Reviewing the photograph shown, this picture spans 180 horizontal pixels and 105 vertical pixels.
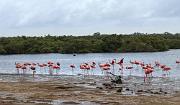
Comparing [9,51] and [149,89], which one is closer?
[149,89]

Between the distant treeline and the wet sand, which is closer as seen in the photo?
the wet sand

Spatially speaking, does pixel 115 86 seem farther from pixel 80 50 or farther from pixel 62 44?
pixel 62 44

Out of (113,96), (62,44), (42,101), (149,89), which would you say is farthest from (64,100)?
(62,44)

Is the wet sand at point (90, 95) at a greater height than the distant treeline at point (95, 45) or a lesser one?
lesser

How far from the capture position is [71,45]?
131 meters

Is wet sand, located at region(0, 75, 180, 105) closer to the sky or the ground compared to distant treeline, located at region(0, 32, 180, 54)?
closer to the ground

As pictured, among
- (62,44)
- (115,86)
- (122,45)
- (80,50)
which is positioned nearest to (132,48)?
(122,45)

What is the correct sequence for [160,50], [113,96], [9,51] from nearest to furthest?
1. [113,96]
2. [160,50]
3. [9,51]

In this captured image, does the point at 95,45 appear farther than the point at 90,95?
Yes

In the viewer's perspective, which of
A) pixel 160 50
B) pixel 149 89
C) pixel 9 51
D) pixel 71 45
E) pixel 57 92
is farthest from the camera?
pixel 9 51

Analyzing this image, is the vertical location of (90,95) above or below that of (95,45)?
below

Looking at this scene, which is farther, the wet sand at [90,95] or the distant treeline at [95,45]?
the distant treeline at [95,45]

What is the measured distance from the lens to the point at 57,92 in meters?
29.4

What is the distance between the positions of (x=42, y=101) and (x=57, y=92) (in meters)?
4.51
